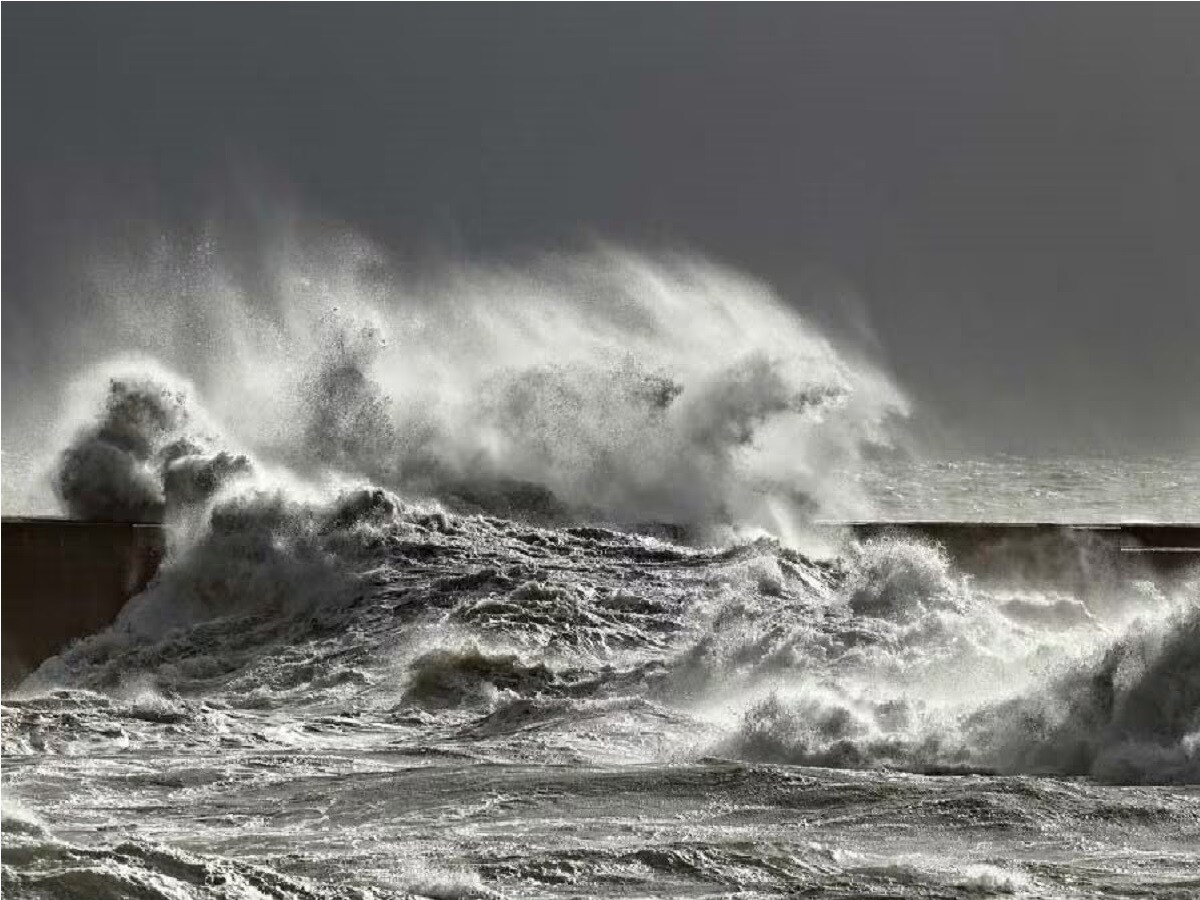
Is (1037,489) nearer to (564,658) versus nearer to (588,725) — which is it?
(564,658)

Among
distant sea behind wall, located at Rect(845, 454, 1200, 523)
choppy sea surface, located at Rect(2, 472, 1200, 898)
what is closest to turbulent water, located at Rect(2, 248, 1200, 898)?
choppy sea surface, located at Rect(2, 472, 1200, 898)

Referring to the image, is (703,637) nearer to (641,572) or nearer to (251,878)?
(641,572)

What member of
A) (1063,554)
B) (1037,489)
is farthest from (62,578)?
(1037,489)

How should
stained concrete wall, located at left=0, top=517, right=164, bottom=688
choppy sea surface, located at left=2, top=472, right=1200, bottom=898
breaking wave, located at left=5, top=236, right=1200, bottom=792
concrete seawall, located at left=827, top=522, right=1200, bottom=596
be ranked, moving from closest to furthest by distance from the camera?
choppy sea surface, located at left=2, top=472, right=1200, bottom=898
breaking wave, located at left=5, top=236, right=1200, bottom=792
stained concrete wall, located at left=0, top=517, right=164, bottom=688
concrete seawall, located at left=827, top=522, right=1200, bottom=596

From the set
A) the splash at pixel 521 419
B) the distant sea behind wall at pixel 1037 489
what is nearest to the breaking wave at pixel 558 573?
the splash at pixel 521 419

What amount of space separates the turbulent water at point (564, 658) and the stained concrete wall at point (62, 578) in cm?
30

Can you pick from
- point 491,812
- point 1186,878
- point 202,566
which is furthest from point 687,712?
point 202,566

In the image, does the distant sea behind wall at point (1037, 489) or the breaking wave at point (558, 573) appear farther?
the distant sea behind wall at point (1037, 489)

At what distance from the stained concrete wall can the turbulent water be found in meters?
0.30

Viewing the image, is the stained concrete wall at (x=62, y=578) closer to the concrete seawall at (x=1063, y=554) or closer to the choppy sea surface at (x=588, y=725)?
the choppy sea surface at (x=588, y=725)

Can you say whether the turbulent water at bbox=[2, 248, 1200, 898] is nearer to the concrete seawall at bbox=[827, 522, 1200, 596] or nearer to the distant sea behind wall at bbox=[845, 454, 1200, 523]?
the concrete seawall at bbox=[827, 522, 1200, 596]

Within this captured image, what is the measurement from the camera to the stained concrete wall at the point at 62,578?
44.3 feet

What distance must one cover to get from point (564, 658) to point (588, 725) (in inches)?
69.0

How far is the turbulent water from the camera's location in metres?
6.43
